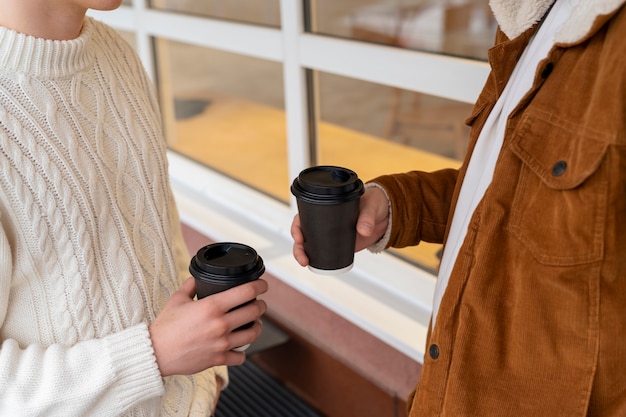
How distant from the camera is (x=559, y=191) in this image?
87 cm

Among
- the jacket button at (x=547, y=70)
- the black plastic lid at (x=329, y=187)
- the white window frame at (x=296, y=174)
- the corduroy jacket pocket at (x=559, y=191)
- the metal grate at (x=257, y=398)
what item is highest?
the jacket button at (x=547, y=70)

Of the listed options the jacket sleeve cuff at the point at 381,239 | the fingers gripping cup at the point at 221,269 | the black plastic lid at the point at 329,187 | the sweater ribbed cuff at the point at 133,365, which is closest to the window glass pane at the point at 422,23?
the jacket sleeve cuff at the point at 381,239

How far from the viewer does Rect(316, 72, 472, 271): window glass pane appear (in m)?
2.40

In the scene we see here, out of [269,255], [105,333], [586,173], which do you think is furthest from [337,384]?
[586,173]

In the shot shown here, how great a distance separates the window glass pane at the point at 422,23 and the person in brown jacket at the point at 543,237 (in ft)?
5.13

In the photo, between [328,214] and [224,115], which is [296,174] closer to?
[224,115]

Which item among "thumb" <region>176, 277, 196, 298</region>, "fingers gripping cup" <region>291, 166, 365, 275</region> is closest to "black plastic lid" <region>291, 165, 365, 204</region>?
"fingers gripping cup" <region>291, 166, 365, 275</region>

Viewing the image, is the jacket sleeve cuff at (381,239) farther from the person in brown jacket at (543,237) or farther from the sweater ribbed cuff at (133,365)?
the sweater ribbed cuff at (133,365)

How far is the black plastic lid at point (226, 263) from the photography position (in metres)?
1.08

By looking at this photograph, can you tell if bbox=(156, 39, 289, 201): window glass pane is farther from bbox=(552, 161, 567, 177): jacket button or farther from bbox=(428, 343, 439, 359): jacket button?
bbox=(552, 161, 567, 177): jacket button

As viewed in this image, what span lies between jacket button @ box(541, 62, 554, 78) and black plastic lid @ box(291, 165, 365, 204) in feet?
1.07

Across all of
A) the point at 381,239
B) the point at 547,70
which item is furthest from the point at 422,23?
the point at 547,70

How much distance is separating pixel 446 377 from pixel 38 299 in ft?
1.99

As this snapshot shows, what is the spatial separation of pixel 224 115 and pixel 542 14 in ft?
8.32
